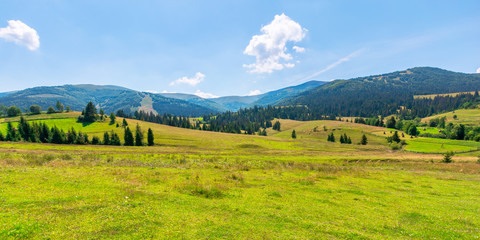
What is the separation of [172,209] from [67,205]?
22.0 feet

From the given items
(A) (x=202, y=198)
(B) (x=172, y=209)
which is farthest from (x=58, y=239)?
(A) (x=202, y=198)

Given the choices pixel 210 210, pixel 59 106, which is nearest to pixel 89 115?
pixel 59 106

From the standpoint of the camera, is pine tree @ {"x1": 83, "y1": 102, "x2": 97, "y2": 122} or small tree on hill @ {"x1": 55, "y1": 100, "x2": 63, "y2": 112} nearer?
pine tree @ {"x1": 83, "y1": 102, "x2": 97, "y2": 122}

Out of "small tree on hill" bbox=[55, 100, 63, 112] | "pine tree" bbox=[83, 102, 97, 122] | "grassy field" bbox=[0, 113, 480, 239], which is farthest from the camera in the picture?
"small tree on hill" bbox=[55, 100, 63, 112]

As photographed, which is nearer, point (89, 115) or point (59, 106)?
point (89, 115)

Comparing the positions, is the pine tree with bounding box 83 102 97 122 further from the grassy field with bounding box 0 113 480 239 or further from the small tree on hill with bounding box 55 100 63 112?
the grassy field with bounding box 0 113 480 239

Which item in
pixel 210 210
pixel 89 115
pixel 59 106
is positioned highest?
pixel 59 106

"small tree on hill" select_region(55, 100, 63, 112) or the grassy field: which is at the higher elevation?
"small tree on hill" select_region(55, 100, 63, 112)

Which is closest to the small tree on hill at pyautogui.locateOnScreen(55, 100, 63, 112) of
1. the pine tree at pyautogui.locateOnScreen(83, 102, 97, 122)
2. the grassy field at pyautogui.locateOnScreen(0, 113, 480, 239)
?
the pine tree at pyautogui.locateOnScreen(83, 102, 97, 122)

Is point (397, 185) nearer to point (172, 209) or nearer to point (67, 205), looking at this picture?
point (172, 209)

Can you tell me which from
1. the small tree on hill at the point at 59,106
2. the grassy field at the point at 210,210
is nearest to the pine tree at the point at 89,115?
the small tree on hill at the point at 59,106

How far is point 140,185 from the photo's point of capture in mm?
18859

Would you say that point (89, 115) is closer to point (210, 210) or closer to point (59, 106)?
point (59, 106)

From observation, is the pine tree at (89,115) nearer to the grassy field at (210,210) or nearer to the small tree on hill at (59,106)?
the small tree on hill at (59,106)
